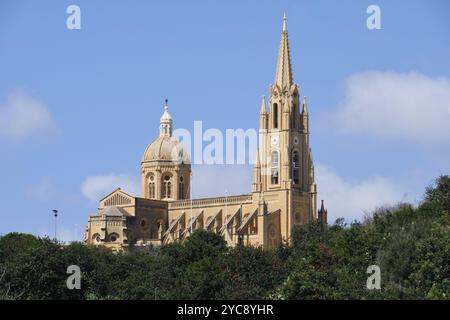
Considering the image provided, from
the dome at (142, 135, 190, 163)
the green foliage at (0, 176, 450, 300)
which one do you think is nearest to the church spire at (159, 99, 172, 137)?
the dome at (142, 135, 190, 163)

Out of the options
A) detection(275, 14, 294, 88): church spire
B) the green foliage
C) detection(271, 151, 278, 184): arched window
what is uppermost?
detection(275, 14, 294, 88): church spire

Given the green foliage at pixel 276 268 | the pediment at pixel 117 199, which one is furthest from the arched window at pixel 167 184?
the green foliage at pixel 276 268

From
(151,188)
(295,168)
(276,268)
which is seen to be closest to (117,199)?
(151,188)

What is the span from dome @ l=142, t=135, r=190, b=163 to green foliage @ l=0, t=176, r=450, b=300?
5920 centimetres

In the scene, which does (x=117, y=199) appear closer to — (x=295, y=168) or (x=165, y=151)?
(x=165, y=151)

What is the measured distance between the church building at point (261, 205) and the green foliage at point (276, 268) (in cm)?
3623

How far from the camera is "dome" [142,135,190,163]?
157 meters

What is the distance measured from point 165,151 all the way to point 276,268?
8124cm

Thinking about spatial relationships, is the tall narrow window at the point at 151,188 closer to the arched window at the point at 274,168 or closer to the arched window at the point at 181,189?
the arched window at the point at 181,189

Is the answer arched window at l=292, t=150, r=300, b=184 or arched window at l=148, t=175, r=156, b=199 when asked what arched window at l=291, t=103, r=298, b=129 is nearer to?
arched window at l=292, t=150, r=300, b=184

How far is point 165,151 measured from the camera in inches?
6181

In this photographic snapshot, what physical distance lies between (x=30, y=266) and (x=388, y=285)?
2850 centimetres
